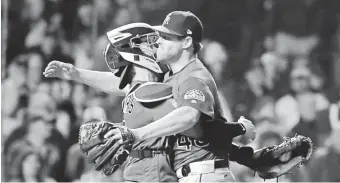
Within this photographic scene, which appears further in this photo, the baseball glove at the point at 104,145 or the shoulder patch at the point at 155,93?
the shoulder patch at the point at 155,93

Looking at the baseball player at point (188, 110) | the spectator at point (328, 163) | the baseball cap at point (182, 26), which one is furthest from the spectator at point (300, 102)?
the baseball cap at point (182, 26)

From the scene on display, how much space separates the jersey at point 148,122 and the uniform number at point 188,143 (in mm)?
51

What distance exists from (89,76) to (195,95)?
74 cm

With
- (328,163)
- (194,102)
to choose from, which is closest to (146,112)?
(194,102)

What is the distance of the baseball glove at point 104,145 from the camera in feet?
6.90

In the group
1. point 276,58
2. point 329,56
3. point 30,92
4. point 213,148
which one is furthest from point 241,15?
point 30,92

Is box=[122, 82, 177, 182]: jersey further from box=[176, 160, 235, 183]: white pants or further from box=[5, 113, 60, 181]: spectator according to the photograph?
box=[5, 113, 60, 181]: spectator

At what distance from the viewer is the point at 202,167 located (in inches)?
83.5

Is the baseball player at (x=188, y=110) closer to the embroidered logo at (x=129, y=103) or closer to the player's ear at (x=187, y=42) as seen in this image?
the player's ear at (x=187, y=42)

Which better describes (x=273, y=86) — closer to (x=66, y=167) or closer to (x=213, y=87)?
(x=213, y=87)

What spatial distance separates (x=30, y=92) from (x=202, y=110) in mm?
1276

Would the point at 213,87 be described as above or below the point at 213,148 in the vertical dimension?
above

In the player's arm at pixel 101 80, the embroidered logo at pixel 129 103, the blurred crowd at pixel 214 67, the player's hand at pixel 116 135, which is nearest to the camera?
the player's hand at pixel 116 135

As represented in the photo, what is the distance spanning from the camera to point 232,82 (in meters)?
2.87
